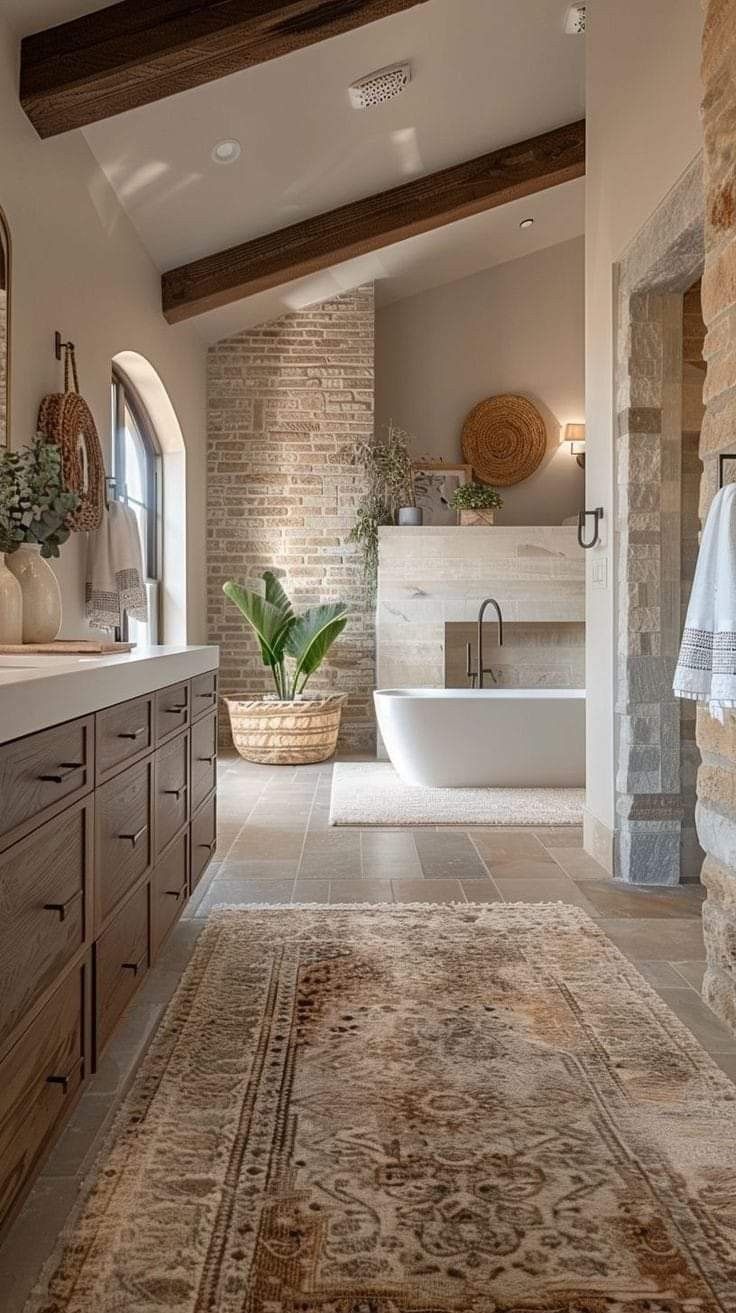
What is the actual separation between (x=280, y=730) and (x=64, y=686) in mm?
4890

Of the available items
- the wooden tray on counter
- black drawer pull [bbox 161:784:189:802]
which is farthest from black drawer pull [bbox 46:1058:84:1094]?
the wooden tray on counter

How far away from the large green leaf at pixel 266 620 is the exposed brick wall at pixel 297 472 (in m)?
0.58

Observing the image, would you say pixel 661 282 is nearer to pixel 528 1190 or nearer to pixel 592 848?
pixel 592 848

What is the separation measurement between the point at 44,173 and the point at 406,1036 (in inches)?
124

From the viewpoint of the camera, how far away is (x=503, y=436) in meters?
7.38

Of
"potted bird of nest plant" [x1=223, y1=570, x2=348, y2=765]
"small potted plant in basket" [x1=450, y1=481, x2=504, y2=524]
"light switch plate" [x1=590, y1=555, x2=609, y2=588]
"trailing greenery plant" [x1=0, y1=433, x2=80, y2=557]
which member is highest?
"small potted plant in basket" [x1=450, y1=481, x2=504, y2=524]

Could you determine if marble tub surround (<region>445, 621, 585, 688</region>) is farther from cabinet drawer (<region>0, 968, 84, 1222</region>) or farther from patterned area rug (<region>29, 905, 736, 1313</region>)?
cabinet drawer (<region>0, 968, 84, 1222</region>)

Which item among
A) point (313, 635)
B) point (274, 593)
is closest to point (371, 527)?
point (274, 593)

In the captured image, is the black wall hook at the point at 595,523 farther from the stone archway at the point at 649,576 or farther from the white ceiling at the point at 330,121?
the white ceiling at the point at 330,121

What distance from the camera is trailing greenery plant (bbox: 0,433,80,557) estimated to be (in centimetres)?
252

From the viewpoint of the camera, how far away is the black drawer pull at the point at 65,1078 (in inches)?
61.9

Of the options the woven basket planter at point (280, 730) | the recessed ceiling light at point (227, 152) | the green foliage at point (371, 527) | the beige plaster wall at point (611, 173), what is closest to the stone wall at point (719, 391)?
the beige plaster wall at point (611, 173)

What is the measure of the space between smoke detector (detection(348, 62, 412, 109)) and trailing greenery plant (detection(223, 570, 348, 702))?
301 cm

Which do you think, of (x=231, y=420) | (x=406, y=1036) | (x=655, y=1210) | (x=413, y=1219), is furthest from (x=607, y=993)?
(x=231, y=420)
